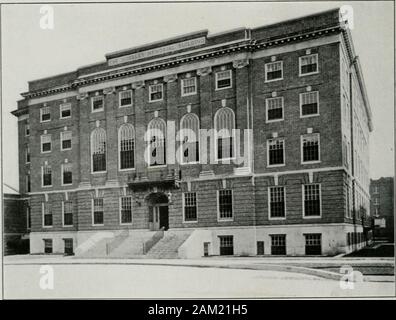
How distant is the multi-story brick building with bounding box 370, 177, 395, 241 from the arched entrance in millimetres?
9251

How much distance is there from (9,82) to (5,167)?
2.98 meters

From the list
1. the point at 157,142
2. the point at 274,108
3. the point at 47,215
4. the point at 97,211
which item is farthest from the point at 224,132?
the point at 47,215

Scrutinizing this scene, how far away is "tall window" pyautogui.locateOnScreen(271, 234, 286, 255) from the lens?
20.5 meters

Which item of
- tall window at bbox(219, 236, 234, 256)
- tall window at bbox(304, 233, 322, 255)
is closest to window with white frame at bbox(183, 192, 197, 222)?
tall window at bbox(219, 236, 234, 256)

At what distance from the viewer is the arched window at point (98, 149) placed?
79.9 feet

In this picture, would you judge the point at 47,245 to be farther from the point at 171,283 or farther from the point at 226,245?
the point at 171,283

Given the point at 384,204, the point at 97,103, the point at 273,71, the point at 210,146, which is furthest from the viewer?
the point at 97,103

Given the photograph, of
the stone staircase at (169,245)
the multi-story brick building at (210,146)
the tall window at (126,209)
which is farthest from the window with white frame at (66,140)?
the stone staircase at (169,245)

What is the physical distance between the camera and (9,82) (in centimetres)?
1925

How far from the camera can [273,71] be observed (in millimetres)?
21859

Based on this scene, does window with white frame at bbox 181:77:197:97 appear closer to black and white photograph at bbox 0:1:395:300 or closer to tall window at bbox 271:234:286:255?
black and white photograph at bbox 0:1:395:300

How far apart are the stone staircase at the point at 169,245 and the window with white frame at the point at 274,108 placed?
5693 millimetres

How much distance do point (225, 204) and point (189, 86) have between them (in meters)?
5.24
